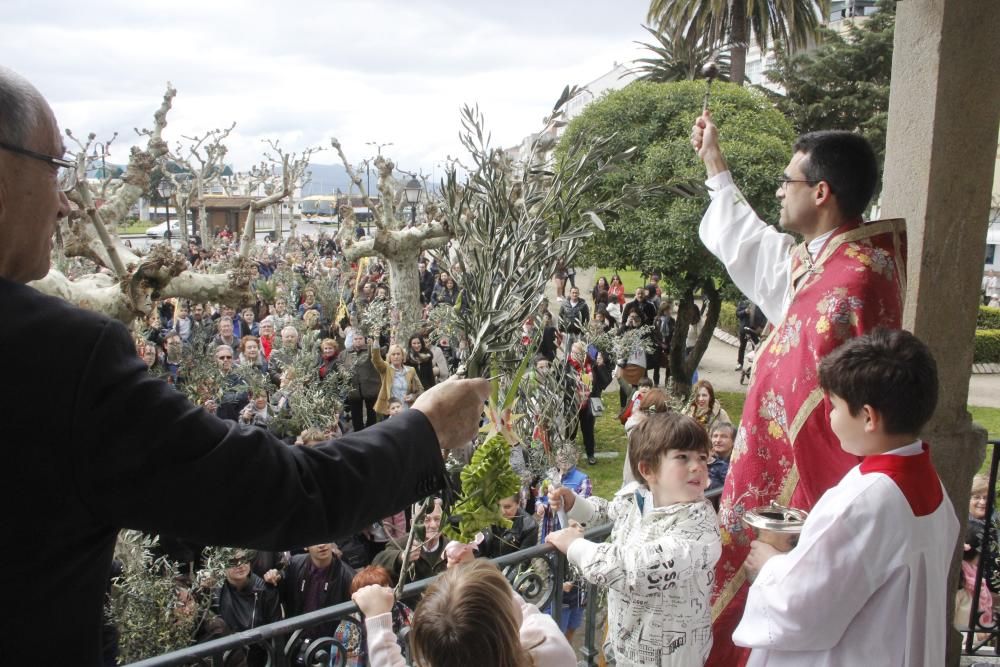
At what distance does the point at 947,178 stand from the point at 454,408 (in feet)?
7.61

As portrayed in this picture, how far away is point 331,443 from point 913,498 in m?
1.45

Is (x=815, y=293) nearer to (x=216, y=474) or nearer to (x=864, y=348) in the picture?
(x=864, y=348)

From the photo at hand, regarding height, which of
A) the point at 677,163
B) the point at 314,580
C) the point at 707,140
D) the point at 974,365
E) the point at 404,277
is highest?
the point at 677,163

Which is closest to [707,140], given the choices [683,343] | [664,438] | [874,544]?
[664,438]

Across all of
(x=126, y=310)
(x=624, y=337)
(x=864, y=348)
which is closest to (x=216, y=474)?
(x=864, y=348)

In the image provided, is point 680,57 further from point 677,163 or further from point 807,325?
point 677,163

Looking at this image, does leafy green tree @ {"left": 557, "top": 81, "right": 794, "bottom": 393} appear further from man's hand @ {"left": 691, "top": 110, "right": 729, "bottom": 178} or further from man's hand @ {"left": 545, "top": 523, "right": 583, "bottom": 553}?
man's hand @ {"left": 545, "top": 523, "right": 583, "bottom": 553}

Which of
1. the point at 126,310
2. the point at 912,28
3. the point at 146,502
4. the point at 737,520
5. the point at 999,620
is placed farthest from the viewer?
the point at 126,310

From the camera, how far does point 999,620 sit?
402 centimetres

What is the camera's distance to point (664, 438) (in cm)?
270

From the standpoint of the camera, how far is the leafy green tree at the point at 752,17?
1816 centimetres

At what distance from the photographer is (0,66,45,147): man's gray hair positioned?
1.18 meters

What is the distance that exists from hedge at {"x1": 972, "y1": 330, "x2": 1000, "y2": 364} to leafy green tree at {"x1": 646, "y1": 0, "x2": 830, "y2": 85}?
7.35 metres

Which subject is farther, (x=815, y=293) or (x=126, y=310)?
(x=126, y=310)
